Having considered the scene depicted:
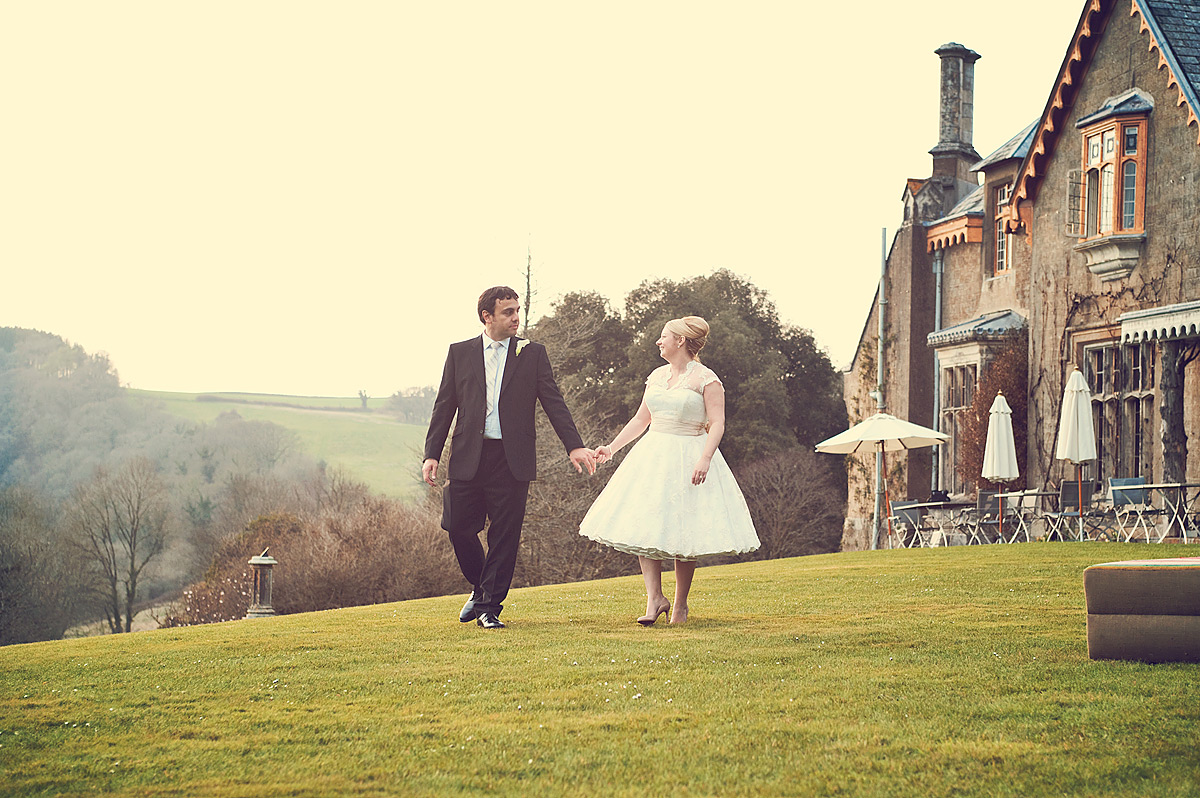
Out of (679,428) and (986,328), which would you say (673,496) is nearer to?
(679,428)

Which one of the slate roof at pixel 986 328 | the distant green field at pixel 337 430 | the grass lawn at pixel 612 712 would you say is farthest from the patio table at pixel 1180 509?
the distant green field at pixel 337 430

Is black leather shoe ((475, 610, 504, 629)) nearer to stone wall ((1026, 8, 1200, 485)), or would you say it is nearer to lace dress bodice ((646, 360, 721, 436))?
lace dress bodice ((646, 360, 721, 436))

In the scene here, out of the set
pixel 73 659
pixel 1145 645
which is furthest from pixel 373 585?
pixel 1145 645

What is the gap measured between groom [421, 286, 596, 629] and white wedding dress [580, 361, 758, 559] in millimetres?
389

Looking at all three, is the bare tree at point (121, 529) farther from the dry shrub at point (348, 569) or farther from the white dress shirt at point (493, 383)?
the white dress shirt at point (493, 383)

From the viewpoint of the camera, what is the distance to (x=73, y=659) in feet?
23.6

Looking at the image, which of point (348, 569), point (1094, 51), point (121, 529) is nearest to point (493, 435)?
point (1094, 51)

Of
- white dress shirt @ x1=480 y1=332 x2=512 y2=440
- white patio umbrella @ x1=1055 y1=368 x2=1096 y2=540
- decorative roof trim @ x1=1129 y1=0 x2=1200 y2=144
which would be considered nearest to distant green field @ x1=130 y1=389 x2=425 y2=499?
white patio umbrella @ x1=1055 y1=368 x2=1096 y2=540

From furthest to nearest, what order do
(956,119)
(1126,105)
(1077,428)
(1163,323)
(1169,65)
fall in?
(956,119)
(1126,105)
(1169,65)
(1077,428)
(1163,323)

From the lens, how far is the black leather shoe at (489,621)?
314 inches

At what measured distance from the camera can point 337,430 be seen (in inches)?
3100

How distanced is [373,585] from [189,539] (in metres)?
27.0

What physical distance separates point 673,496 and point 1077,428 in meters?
13.6

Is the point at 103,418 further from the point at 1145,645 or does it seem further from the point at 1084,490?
the point at 1145,645
